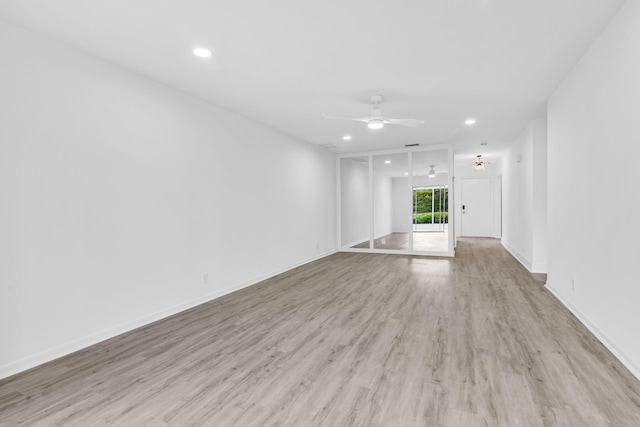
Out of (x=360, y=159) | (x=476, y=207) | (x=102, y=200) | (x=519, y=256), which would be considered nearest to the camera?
(x=102, y=200)

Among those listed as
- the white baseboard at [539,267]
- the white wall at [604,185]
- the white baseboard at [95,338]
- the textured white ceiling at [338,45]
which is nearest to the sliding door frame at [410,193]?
the white baseboard at [539,267]

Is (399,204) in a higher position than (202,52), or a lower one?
lower

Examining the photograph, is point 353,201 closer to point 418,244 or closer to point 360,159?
point 360,159

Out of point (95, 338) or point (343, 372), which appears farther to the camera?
point (95, 338)

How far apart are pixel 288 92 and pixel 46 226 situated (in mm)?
2678

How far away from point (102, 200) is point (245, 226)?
201cm

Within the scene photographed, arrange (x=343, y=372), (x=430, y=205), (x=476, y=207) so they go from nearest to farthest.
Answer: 1. (x=343, y=372)
2. (x=476, y=207)
3. (x=430, y=205)

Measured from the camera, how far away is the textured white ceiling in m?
2.15

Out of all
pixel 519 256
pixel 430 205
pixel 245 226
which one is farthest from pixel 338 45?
pixel 430 205

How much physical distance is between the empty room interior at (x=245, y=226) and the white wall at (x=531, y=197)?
82cm

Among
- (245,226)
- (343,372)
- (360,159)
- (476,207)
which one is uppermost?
(360,159)

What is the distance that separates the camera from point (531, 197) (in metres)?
5.15

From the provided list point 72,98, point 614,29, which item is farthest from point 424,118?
point 72,98

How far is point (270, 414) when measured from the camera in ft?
5.73
